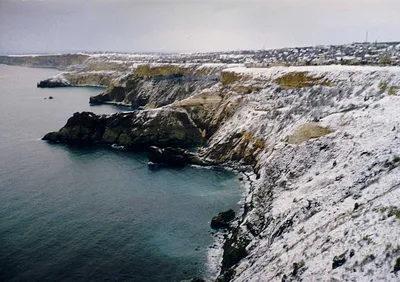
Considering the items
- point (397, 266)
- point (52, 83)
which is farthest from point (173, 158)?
point (52, 83)

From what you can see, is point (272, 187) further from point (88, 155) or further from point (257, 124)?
point (88, 155)

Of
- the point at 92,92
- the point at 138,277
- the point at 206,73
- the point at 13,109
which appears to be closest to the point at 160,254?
the point at 138,277

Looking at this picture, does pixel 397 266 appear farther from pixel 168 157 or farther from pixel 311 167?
pixel 168 157

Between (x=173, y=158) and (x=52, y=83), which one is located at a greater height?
(x=52, y=83)

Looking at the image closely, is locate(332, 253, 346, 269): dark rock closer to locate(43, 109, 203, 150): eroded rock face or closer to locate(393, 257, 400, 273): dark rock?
locate(393, 257, 400, 273): dark rock

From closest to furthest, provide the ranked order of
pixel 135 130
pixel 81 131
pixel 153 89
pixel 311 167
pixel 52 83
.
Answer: pixel 311 167 → pixel 135 130 → pixel 81 131 → pixel 153 89 → pixel 52 83

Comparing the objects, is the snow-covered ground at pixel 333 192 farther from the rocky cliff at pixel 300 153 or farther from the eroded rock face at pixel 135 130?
the eroded rock face at pixel 135 130

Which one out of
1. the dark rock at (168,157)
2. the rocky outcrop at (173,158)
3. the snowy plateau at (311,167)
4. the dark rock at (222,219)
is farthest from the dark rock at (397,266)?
the dark rock at (168,157)

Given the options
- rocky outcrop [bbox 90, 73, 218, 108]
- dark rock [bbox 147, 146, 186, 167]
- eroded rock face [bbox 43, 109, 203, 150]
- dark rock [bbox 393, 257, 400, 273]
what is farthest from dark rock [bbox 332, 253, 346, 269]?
rocky outcrop [bbox 90, 73, 218, 108]
